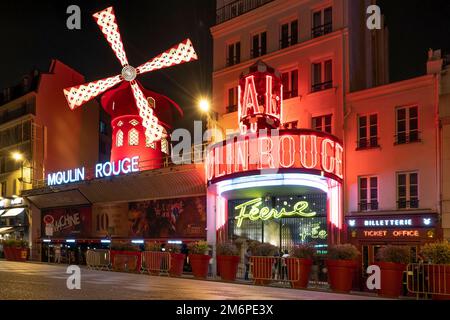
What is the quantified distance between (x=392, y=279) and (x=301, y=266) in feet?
9.50

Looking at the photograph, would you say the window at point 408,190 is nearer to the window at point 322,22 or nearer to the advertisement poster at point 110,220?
the window at point 322,22

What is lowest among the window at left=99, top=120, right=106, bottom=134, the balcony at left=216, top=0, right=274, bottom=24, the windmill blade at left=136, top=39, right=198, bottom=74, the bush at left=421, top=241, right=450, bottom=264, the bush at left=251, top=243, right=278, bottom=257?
the bush at left=251, top=243, right=278, bottom=257

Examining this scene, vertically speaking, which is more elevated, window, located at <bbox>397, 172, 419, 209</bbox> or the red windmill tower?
the red windmill tower

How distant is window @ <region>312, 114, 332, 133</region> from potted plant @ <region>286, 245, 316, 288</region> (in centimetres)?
658

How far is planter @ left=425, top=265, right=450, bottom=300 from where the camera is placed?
14453mm

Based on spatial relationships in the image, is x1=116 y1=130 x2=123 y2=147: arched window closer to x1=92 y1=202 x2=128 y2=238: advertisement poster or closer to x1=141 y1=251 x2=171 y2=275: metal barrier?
x1=92 y1=202 x2=128 y2=238: advertisement poster

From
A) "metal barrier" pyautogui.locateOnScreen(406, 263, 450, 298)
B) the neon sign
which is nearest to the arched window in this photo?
the neon sign

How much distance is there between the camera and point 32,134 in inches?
1521

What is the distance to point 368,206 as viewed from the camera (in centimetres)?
2155

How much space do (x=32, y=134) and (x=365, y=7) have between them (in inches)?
924

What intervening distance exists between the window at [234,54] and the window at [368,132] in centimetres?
707

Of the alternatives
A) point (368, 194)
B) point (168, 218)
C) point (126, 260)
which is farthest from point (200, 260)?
point (168, 218)

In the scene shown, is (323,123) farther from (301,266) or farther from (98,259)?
(98,259)
